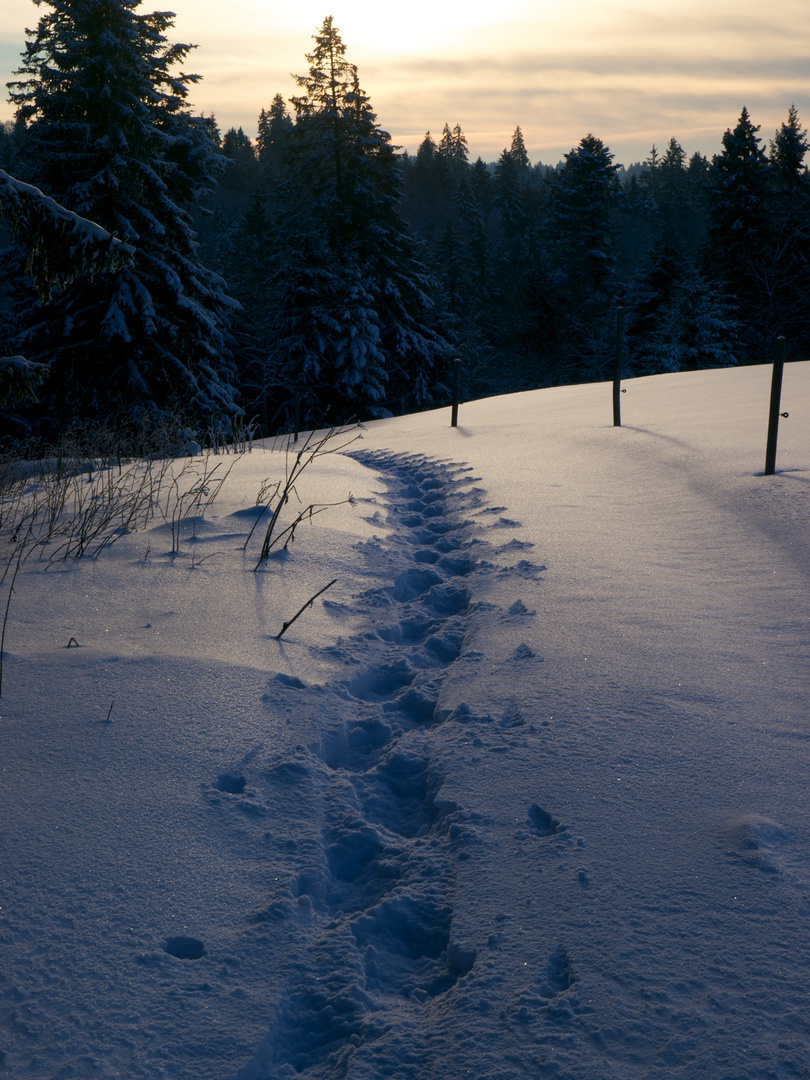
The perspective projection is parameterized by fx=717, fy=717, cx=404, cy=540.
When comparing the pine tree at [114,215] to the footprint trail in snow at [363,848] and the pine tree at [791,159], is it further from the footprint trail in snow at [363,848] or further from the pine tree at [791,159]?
the pine tree at [791,159]

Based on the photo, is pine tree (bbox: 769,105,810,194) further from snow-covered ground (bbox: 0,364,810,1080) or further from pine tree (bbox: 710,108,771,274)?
snow-covered ground (bbox: 0,364,810,1080)

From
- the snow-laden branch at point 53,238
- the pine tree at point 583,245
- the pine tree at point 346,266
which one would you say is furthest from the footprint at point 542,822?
the pine tree at point 583,245

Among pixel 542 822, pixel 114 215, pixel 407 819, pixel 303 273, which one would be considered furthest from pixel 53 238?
pixel 303 273

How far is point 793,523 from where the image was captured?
189 inches

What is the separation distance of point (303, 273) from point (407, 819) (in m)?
24.9

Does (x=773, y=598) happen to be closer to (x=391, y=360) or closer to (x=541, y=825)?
(x=541, y=825)

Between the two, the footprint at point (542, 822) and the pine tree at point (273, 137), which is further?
the pine tree at point (273, 137)

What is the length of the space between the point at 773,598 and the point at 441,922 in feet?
8.78

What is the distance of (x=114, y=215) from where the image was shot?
52.4 ft

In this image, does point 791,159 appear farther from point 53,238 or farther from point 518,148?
point 518,148

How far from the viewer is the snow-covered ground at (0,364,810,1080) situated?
1.49 metres

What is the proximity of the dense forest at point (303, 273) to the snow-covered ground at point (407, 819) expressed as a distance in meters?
2.99

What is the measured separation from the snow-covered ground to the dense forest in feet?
9.79

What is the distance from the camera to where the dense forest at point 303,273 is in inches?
631
